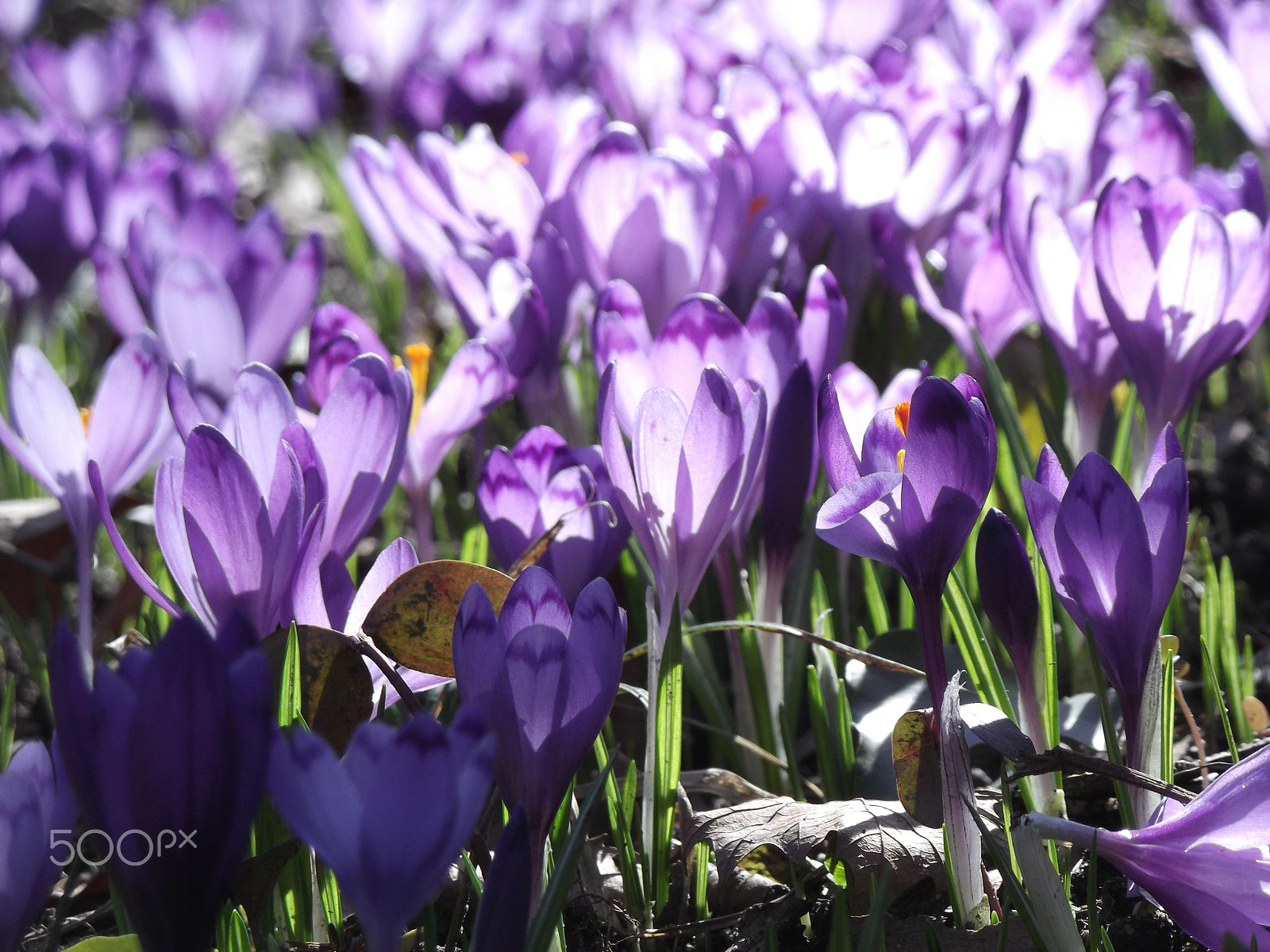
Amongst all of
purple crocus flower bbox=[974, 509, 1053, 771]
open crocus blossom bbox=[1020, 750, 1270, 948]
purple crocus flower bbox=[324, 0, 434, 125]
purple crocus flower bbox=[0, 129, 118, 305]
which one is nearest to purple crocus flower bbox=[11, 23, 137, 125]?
purple crocus flower bbox=[324, 0, 434, 125]

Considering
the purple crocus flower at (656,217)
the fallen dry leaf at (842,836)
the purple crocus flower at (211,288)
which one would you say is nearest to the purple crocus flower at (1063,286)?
the purple crocus flower at (656,217)

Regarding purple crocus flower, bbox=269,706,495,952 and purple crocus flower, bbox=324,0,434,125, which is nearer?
purple crocus flower, bbox=269,706,495,952

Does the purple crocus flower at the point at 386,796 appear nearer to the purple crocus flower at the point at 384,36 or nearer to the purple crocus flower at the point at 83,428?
the purple crocus flower at the point at 83,428

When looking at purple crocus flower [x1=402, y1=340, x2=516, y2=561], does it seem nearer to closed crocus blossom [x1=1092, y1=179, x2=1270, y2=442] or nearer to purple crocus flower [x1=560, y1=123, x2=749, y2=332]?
purple crocus flower [x1=560, y1=123, x2=749, y2=332]

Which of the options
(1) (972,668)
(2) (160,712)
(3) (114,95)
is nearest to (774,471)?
(1) (972,668)

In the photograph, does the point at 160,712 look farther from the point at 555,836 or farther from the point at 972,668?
the point at 972,668

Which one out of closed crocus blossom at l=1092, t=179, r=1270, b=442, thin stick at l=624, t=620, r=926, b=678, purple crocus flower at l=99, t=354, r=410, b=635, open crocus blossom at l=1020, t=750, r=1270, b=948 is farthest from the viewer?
closed crocus blossom at l=1092, t=179, r=1270, b=442

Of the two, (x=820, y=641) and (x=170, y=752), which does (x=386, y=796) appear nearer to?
(x=170, y=752)
